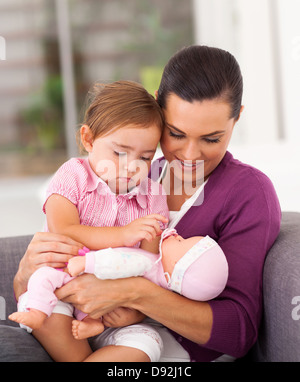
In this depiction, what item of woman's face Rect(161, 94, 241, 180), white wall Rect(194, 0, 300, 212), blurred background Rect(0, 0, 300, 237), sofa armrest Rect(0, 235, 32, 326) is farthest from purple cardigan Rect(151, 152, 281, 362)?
blurred background Rect(0, 0, 300, 237)

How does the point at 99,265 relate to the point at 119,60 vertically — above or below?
below

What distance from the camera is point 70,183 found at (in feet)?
4.90

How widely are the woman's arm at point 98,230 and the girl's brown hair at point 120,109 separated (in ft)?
0.83

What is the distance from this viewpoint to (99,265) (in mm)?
1290

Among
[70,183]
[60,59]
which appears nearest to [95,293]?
[70,183]

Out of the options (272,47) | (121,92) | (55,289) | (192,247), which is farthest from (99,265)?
(272,47)

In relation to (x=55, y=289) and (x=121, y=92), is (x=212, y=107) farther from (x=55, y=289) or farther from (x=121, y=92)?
(x=55, y=289)

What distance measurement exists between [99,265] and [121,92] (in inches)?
20.9

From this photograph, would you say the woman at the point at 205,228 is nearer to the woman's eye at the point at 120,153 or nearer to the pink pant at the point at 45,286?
the pink pant at the point at 45,286

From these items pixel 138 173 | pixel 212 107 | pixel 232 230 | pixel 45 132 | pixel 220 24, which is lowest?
pixel 45 132

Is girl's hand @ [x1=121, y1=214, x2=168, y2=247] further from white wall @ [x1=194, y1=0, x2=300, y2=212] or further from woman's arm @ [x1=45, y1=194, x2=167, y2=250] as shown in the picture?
white wall @ [x1=194, y1=0, x2=300, y2=212]

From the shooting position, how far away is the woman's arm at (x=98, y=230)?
1360mm

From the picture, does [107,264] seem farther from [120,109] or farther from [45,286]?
[120,109]

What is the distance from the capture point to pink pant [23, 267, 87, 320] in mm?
1271
